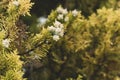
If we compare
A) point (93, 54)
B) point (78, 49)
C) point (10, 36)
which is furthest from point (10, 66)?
point (93, 54)

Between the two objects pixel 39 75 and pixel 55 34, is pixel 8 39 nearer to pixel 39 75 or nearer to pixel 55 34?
pixel 55 34

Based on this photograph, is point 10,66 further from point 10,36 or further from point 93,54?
point 93,54

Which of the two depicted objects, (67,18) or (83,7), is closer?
(67,18)

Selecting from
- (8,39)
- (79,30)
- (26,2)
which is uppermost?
(79,30)

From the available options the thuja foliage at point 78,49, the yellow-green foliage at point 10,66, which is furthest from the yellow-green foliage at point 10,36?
the thuja foliage at point 78,49

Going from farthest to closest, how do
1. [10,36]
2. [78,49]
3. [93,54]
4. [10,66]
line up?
[93,54] < [78,49] < [10,36] < [10,66]

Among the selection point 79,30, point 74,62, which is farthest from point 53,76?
point 79,30

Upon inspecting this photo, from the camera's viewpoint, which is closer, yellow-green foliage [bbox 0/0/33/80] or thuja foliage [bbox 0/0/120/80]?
yellow-green foliage [bbox 0/0/33/80]

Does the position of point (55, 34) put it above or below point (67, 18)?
below

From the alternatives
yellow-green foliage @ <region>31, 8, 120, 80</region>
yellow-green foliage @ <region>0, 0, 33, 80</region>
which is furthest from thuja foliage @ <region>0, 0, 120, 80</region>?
yellow-green foliage @ <region>0, 0, 33, 80</region>

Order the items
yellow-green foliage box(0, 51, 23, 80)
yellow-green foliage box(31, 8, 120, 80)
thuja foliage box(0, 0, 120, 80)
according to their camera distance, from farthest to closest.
→ yellow-green foliage box(31, 8, 120, 80) → thuja foliage box(0, 0, 120, 80) → yellow-green foliage box(0, 51, 23, 80)

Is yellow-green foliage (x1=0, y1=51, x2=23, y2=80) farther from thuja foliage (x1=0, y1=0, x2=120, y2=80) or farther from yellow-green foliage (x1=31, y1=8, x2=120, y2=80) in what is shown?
yellow-green foliage (x1=31, y1=8, x2=120, y2=80)
